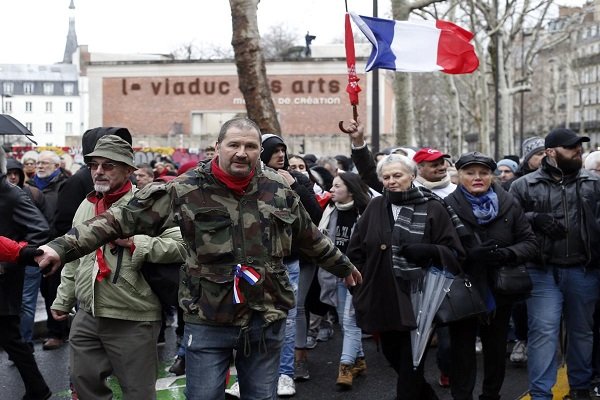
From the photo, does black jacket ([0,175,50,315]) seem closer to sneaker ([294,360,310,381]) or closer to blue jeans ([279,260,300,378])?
blue jeans ([279,260,300,378])

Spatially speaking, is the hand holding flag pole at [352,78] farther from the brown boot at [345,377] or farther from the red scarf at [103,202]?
Result: the red scarf at [103,202]

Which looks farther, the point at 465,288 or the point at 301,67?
the point at 301,67

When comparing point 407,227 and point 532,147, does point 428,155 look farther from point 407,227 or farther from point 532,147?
point 532,147

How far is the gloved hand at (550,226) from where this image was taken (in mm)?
6191

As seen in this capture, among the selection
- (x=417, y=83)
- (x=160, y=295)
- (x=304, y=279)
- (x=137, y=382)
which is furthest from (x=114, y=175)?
(x=417, y=83)

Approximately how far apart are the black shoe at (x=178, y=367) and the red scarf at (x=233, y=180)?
3788 mm

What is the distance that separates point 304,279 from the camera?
7449 millimetres

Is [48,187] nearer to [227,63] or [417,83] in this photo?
[227,63]

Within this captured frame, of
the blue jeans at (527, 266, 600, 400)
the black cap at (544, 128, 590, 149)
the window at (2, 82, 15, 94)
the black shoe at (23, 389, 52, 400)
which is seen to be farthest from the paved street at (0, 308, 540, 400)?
the window at (2, 82, 15, 94)

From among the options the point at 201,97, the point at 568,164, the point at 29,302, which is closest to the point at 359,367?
the point at 568,164

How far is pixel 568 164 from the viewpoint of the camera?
20.7ft

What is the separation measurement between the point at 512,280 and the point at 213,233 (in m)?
2.63

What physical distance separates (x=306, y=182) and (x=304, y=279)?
3.13 ft

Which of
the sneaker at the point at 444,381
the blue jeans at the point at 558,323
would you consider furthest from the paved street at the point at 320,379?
the blue jeans at the point at 558,323
